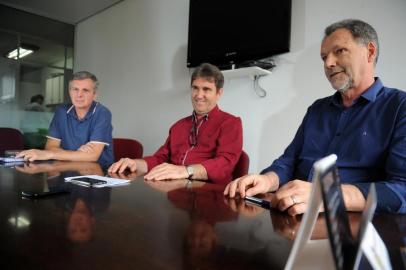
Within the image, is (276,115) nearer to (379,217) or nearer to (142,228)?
(379,217)

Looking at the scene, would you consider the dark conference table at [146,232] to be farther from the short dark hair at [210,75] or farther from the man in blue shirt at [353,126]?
the short dark hair at [210,75]

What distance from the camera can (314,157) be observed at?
131cm

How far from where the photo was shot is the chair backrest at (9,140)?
2814 millimetres

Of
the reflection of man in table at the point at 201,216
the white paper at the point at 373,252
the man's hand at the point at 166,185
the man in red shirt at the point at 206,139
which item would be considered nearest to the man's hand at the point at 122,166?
the man in red shirt at the point at 206,139

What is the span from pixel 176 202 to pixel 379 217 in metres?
0.53

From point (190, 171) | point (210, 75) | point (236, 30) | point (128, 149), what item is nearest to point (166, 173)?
point (190, 171)

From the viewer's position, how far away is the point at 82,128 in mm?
2293

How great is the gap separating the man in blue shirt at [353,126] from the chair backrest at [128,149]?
143 centimetres

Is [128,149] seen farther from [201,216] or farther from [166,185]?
[201,216]

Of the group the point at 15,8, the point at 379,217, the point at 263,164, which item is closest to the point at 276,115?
the point at 263,164

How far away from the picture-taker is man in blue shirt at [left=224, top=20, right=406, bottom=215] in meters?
1.04

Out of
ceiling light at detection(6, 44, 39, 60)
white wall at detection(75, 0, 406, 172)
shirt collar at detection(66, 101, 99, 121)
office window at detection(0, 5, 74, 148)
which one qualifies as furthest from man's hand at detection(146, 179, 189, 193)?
ceiling light at detection(6, 44, 39, 60)

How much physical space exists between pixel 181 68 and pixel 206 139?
67.0 inches

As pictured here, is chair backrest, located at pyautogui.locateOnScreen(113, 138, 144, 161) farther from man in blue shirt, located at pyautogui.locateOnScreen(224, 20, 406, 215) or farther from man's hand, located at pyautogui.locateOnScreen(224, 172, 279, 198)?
man's hand, located at pyautogui.locateOnScreen(224, 172, 279, 198)
